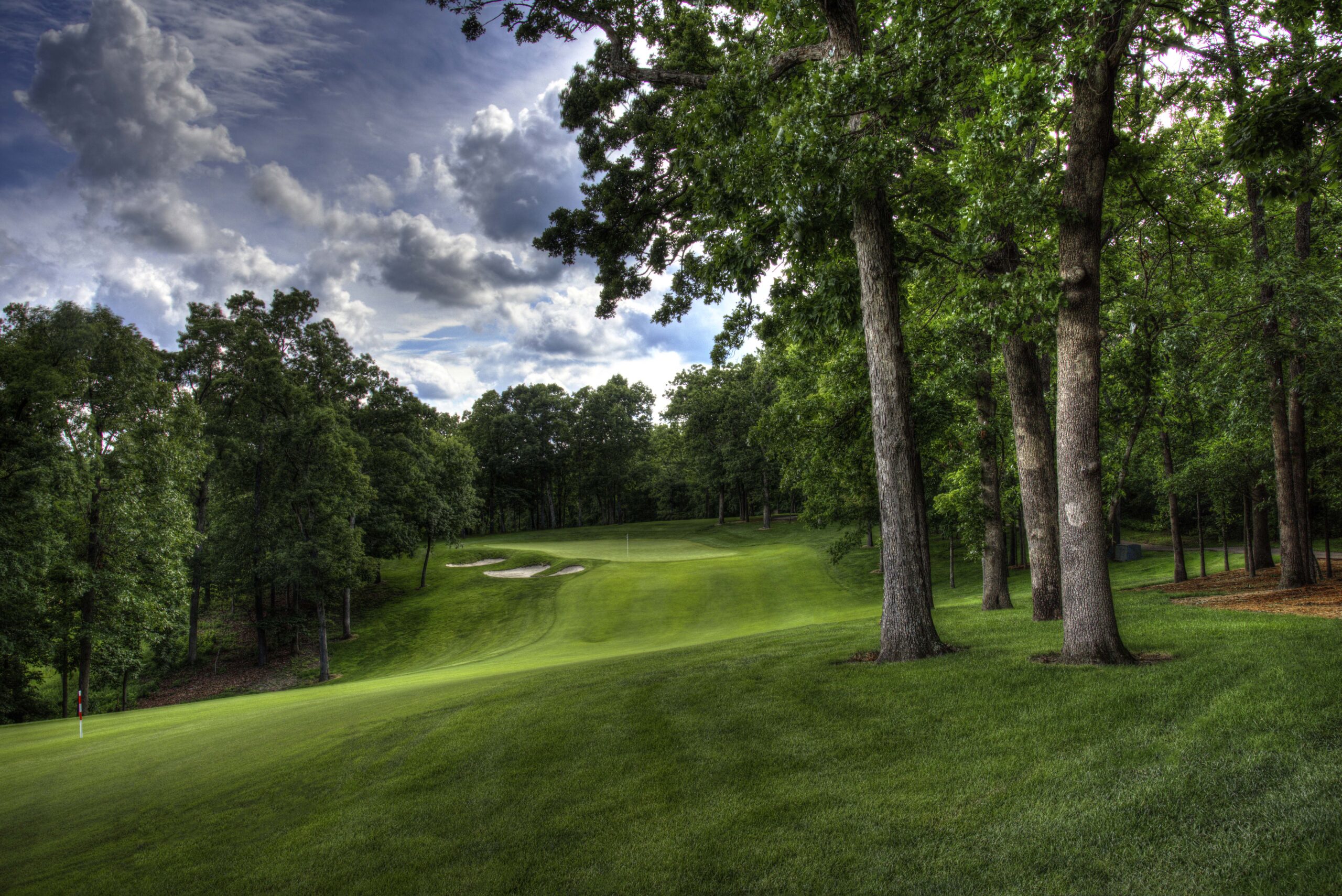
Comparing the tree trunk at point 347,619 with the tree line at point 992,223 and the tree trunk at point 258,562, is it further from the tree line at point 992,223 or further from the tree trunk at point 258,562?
the tree line at point 992,223

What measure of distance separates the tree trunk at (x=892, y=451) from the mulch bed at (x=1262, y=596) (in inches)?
224

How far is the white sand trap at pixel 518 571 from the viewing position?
35156 mm

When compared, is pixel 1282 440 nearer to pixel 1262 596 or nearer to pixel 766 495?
pixel 1262 596

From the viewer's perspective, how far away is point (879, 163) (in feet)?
25.0

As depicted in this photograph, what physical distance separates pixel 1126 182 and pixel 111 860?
566 inches

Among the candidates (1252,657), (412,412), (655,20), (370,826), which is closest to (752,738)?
(370,826)

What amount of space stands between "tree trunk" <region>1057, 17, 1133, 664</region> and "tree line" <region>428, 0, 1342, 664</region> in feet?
0.10

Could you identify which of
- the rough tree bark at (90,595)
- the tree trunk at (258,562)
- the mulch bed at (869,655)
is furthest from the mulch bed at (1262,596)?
the tree trunk at (258,562)

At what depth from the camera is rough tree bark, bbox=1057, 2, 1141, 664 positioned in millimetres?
6742

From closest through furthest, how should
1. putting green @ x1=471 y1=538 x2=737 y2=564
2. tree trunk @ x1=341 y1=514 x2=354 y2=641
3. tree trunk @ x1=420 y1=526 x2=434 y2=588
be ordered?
tree trunk @ x1=341 y1=514 x2=354 y2=641, tree trunk @ x1=420 y1=526 x2=434 y2=588, putting green @ x1=471 y1=538 x2=737 y2=564

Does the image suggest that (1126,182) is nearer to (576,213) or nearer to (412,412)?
(576,213)

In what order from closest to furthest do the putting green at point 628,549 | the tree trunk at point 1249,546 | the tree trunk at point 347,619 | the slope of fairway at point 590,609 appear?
the tree trunk at point 1249,546 → the slope of fairway at point 590,609 → the tree trunk at point 347,619 → the putting green at point 628,549

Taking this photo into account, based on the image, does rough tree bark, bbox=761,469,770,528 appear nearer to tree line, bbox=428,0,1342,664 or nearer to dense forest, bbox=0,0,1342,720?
dense forest, bbox=0,0,1342,720

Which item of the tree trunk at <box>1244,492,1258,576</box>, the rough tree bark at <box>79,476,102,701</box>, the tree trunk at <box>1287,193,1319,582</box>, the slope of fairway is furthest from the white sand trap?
the tree trunk at <box>1287,193,1319,582</box>
